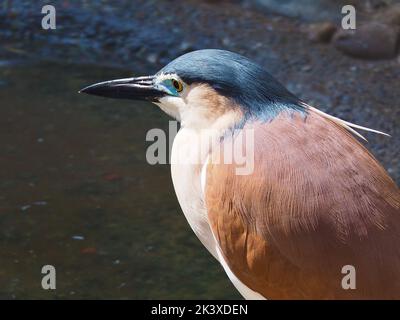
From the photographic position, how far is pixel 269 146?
3.99 m

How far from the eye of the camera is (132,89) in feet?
14.6

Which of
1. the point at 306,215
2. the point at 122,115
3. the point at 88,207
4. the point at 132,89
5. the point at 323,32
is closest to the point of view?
the point at 306,215

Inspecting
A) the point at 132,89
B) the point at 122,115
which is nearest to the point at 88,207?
the point at 122,115

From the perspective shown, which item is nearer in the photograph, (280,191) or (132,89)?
(280,191)

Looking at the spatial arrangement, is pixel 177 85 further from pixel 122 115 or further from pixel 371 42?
pixel 371 42

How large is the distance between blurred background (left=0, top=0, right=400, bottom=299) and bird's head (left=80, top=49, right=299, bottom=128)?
180cm

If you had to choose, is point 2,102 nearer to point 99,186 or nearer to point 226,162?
point 99,186

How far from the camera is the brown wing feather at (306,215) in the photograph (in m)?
3.87

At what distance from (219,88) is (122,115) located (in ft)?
12.1

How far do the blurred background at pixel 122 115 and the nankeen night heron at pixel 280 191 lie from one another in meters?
1.77

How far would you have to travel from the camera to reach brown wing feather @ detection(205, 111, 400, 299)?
12.7 feet

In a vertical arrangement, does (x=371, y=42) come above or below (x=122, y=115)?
above

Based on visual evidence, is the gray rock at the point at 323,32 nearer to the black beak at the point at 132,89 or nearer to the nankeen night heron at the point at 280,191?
the black beak at the point at 132,89

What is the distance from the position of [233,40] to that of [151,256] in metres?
3.11
